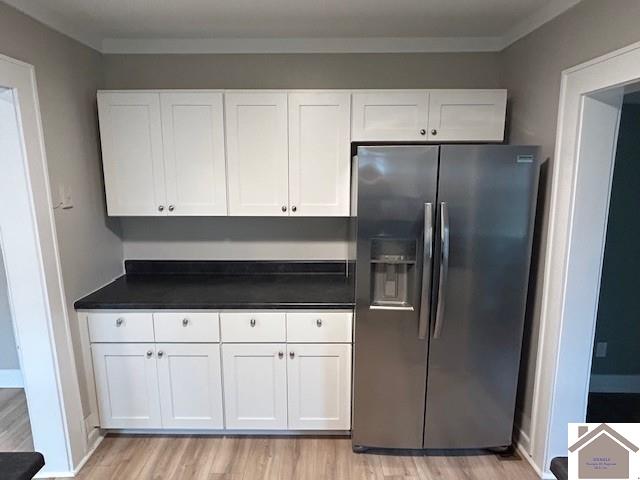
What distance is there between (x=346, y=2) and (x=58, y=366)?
2356 mm

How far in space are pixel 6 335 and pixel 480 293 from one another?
11.0 ft

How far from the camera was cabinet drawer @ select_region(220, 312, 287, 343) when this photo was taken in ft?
6.97

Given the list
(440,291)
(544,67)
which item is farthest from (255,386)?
(544,67)

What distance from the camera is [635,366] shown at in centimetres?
269

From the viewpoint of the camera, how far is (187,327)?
2.14 meters

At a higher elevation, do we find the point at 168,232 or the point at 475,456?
the point at 168,232

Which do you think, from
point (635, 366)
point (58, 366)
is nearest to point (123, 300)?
point (58, 366)

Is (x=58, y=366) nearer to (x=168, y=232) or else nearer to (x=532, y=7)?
(x=168, y=232)

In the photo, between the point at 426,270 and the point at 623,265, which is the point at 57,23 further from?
the point at 623,265

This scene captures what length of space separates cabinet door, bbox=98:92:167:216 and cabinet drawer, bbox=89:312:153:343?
63 cm

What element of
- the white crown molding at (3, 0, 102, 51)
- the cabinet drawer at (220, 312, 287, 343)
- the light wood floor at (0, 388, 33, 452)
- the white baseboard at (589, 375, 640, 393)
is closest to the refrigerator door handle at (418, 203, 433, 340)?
the cabinet drawer at (220, 312, 287, 343)

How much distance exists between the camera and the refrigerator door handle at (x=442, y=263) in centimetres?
182

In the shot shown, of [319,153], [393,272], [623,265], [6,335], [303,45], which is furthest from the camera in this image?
[6,335]

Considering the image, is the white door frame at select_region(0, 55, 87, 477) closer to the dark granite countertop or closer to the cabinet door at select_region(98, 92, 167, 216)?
the dark granite countertop
